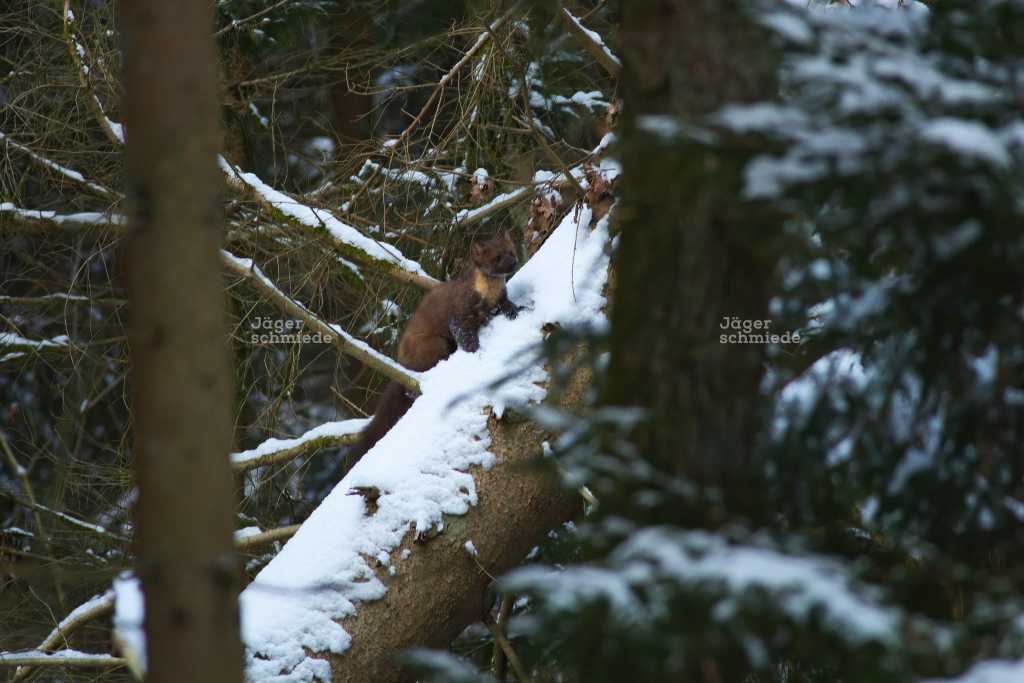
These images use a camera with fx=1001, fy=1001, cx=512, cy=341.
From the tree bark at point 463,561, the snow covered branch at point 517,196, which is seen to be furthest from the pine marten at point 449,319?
the tree bark at point 463,561

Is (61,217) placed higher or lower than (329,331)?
higher

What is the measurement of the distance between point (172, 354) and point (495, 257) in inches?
168

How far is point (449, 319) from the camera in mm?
5867

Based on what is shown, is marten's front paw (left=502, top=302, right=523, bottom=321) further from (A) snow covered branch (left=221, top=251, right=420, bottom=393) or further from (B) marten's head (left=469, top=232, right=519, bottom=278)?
(B) marten's head (left=469, top=232, right=519, bottom=278)

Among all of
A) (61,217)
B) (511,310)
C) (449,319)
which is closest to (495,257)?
(449,319)

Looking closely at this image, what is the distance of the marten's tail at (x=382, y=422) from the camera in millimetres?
5172

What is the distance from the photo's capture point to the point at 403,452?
3822 millimetres

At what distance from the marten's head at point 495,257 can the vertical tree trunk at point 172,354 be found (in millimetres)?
4091

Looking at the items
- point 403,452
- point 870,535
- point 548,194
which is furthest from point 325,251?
point 870,535

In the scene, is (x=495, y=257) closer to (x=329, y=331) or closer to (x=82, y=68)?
(x=329, y=331)

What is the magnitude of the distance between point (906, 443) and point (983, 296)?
40 cm

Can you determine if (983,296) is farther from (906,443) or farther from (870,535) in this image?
(870,535)

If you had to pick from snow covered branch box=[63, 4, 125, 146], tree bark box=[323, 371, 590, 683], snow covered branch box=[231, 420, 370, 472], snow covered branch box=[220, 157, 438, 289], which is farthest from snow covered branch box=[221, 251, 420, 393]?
snow covered branch box=[63, 4, 125, 146]

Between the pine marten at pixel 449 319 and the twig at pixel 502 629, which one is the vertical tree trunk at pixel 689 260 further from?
the pine marten at pixel 449 319
